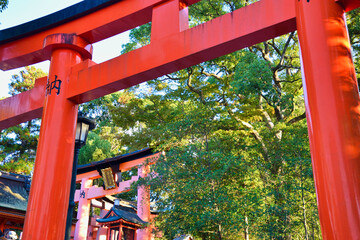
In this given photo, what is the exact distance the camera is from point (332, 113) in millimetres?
2785

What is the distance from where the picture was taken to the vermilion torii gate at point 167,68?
2.66 metres

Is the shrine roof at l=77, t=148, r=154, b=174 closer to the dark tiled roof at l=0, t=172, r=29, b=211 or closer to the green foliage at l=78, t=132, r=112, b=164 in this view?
the dark tiled roof at l=0, t=172, r=29, b=211

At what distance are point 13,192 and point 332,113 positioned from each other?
9.36 m

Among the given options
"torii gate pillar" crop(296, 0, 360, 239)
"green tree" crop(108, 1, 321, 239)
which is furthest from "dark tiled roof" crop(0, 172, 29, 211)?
"torii gate pillar" crop(296, 0, 360, 239)

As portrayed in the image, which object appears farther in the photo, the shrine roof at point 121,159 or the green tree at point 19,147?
the green tree at point 19,147

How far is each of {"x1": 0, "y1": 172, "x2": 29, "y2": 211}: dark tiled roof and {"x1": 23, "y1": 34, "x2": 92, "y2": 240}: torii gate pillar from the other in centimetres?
522

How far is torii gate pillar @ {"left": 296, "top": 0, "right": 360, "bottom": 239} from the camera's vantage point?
2.54 m

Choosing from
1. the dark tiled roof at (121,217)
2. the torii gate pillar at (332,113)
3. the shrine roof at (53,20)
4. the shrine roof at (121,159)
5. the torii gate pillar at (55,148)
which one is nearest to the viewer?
the torii gate pillar at (332,113)

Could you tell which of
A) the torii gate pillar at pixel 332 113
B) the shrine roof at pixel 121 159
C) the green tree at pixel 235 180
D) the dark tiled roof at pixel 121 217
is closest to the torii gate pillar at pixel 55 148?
the green tree at pixel 235 180

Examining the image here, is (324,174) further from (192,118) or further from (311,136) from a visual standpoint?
(192,118)

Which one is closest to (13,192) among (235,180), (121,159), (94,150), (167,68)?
(121,159)

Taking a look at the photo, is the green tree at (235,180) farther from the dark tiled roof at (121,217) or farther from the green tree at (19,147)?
the green tree at (19,147)

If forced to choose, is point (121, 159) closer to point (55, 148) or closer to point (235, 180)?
point (235, 180)

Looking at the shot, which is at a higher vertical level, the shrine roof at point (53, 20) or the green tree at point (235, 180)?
the shrine roof at point (53, 20)
